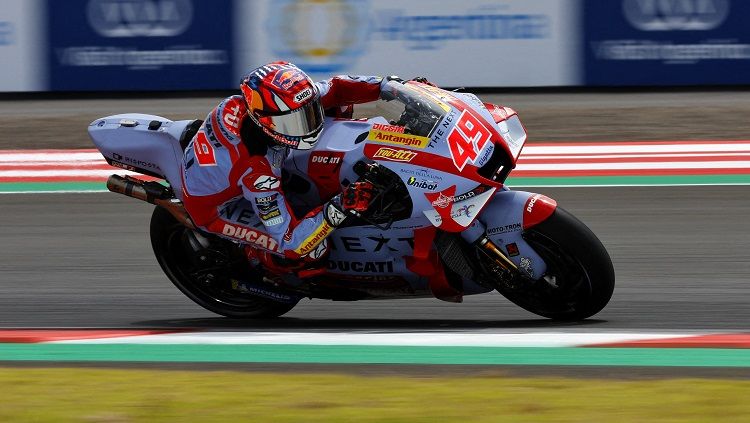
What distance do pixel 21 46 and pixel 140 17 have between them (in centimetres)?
161

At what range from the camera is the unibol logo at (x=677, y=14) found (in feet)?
45.4

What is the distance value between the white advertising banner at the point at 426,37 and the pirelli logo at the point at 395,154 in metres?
8.58

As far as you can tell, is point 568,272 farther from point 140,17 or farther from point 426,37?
point 140,17

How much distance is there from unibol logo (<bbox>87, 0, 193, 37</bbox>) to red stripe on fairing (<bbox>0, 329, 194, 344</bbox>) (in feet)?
27.6

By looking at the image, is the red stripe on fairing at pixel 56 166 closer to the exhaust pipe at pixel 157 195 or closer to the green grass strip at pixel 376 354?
the exhaust pipe at pixel 157 195

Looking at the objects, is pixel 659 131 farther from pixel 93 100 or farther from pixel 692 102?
pixel 93 100

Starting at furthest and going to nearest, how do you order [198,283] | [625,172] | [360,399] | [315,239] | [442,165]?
1. [625,172]
2. [198,283]
3. [315,239]
4. [442,165]
5. [360,399]

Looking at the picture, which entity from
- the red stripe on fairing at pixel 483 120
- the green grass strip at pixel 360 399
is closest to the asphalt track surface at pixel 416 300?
the red stripe on fairing at pixel 483 120

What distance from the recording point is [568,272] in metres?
5.90

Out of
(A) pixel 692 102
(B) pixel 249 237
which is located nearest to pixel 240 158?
(B) pixel 249 237

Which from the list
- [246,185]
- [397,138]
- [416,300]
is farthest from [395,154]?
[416,300]

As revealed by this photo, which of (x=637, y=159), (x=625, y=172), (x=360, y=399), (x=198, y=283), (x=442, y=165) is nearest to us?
(x=360, y=399)

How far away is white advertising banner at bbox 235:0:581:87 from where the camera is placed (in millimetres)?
14227

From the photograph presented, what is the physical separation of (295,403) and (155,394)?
1.99 ft
